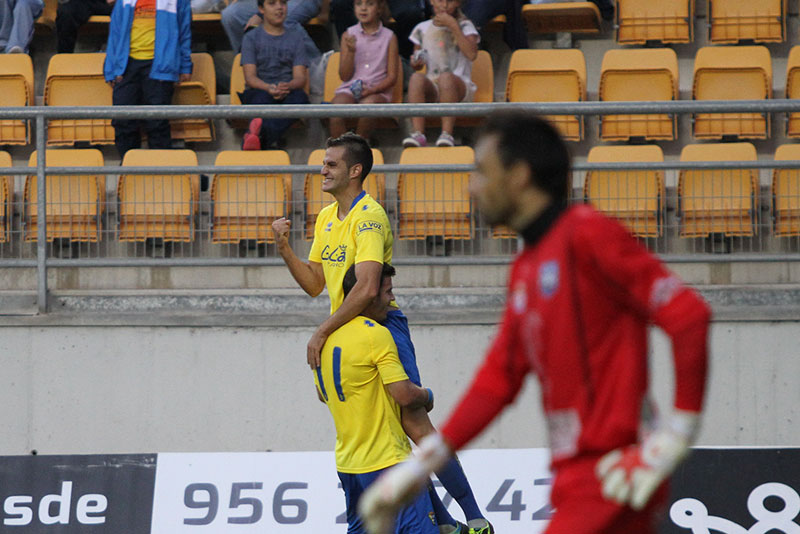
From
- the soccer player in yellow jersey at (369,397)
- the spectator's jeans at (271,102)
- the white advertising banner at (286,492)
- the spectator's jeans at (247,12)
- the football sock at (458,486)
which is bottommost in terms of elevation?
the white advertising banner at (286,492)

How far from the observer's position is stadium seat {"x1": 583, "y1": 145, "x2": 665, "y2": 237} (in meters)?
8.04

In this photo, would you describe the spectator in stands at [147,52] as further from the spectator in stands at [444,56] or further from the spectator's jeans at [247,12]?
the spectator in stands at [444,56]

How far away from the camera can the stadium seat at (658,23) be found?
10.3 meters

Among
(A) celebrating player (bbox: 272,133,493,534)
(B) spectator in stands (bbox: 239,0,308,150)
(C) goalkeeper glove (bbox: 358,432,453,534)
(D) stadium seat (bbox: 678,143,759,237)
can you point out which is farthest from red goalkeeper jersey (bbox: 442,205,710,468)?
(B) spectator in stands (bbox: 239,0,308,150)

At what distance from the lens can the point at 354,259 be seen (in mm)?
5902

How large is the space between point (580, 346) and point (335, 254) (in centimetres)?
324

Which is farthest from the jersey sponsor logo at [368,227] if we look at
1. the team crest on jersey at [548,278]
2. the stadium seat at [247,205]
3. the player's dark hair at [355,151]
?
the team crest on jersey at [548,278]

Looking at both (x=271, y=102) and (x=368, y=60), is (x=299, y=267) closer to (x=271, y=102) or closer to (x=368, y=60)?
(x=271, y=102)

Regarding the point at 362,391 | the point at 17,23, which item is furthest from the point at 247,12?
the point at 362,391

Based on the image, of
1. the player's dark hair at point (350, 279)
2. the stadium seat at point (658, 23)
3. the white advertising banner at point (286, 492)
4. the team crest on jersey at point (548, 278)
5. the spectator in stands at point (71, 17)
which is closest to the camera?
the team crest on jersey at point (548, 278)

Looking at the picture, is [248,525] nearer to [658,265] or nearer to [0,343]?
[0,343]

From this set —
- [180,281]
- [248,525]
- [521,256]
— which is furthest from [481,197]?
[180,281]

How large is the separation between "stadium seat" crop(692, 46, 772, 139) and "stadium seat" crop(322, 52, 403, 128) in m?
2.53

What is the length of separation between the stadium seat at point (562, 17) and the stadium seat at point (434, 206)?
9.77ft
